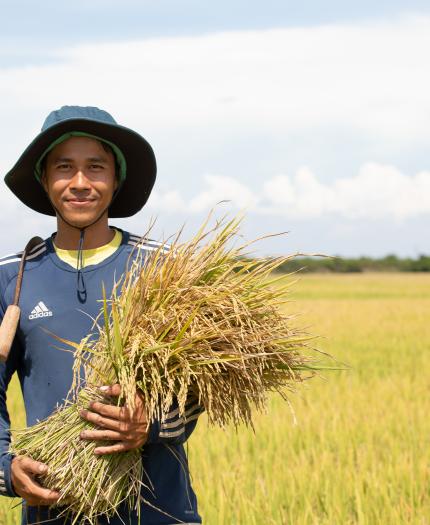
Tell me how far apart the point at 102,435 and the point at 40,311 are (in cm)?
49

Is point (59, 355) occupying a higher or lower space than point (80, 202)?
lower

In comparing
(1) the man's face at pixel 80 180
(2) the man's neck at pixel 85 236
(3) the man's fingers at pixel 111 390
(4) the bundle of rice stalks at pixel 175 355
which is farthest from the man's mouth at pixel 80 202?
(3) the man's fingers at pixel 111 390

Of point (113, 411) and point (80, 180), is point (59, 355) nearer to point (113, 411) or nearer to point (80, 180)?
point (113, 411)

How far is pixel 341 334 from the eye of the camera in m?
15.0

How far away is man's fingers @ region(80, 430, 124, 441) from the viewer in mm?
1966

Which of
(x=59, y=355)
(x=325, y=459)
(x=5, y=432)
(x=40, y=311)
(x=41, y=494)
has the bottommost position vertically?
(x=325, y=459)

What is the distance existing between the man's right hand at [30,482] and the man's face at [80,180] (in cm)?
68

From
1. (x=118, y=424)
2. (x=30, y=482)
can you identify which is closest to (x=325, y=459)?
(x=30, y=482)

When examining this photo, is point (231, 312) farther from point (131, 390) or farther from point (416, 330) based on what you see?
point (416, 330)

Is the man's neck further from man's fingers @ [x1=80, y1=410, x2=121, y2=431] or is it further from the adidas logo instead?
man's fingers @ [x1=80, y1=410, x2=121, y2=431]

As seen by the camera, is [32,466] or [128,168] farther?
[128,168]

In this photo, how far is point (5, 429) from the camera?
2.25 metres

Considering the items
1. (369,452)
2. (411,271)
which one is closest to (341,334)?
(369,452)

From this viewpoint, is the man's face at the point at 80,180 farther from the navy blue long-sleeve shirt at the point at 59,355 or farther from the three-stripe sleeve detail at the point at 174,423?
the three-stripe sleeve detail at the point at 174,423
